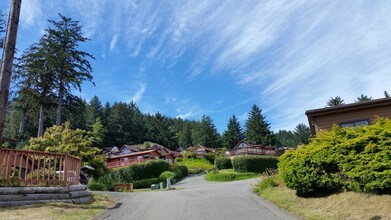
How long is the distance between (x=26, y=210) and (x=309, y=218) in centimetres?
778

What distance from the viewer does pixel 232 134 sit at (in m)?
92.6

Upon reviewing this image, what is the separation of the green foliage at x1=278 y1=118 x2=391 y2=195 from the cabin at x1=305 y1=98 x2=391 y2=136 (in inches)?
299

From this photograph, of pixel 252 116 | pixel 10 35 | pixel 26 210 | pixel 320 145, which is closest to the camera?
pixel 26 210

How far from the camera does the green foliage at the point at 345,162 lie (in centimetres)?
797

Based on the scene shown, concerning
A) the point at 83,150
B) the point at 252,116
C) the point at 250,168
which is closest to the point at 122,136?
the point at 252,116

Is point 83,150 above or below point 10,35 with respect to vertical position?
below

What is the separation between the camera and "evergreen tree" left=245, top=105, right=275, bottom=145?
266 ft

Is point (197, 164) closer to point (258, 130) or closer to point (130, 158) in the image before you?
point (130, 158)

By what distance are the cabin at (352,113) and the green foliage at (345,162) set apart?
24.9ft

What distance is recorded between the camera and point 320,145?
10.7 metres

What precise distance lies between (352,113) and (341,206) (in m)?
11.5

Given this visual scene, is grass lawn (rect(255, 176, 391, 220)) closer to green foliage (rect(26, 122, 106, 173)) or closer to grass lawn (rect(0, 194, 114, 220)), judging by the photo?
grass lawn (rect(0, 194, 114, 220))

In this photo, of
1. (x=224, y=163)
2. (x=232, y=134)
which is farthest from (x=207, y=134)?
(x=224, y=163)

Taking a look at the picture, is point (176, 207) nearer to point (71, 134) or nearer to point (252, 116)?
point (71, 134)
